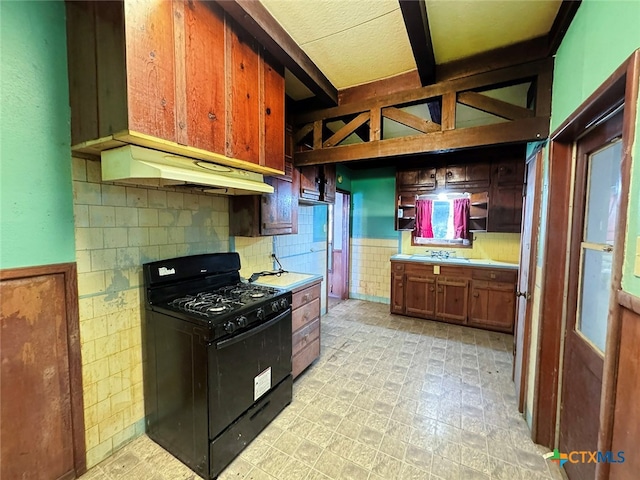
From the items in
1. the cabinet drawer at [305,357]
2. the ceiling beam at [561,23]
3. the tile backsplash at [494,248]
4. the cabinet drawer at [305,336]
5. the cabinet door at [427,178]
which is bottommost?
the cabinet drawer at [305,357]

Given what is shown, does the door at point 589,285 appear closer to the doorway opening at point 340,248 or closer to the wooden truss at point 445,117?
the wooden truss at point 445,117

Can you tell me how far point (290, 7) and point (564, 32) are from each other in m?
1.55

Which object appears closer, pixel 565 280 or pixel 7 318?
pixel 7 318

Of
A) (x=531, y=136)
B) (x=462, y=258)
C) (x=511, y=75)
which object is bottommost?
(x=462, y=258)

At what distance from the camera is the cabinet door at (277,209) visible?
7.76ft

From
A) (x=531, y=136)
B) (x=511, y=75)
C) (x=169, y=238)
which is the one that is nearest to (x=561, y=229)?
(x=531, y=136)

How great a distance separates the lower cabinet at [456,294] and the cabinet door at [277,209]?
214cm

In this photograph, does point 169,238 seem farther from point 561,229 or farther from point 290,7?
point 561,229

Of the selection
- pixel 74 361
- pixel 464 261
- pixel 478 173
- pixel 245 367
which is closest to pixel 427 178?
pixel 478 173

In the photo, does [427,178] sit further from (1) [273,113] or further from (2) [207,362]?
(2) [207,362]

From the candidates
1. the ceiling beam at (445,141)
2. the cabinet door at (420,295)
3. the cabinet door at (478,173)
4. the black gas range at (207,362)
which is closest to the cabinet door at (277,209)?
the ceiling beam at (445,141)

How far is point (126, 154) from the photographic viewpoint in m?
1.28

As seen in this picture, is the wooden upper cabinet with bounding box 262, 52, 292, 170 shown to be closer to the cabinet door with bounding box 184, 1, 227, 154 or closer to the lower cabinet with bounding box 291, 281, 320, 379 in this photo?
the cabinet door with bounding box 184, 1, 227, 154

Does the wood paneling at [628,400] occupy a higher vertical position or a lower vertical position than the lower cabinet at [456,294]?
higher
